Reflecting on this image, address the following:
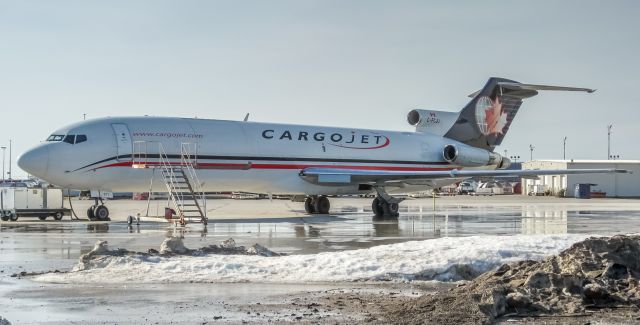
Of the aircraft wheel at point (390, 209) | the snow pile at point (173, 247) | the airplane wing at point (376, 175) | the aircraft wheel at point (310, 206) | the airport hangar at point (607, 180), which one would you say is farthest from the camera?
the airport hangar at point (607, 180)

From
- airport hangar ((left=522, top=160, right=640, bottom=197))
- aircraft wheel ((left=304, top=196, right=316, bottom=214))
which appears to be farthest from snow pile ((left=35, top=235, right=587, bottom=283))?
airport hangar ((left=522, top=160, right=640, bottom=197))

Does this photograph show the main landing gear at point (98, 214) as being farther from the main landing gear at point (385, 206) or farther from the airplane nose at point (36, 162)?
the main landing gear at point (385, 206)

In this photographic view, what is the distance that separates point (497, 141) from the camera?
39.1 metres

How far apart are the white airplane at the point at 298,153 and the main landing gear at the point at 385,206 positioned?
0.04 metres

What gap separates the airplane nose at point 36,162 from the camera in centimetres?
2581

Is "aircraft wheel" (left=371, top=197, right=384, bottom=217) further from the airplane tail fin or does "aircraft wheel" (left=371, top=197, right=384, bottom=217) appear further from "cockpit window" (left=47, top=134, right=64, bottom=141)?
"cockpit window" (left=47, top=134, right=64, bottom=141)

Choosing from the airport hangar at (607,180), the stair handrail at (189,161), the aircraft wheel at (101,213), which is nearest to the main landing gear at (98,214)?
the aircraft wheel at (101,213)

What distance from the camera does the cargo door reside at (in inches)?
1049

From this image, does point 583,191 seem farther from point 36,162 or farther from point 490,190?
point 36,162

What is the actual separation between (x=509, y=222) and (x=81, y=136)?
14041 millimetres

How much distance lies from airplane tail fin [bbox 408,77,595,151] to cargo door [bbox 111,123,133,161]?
15486 mm

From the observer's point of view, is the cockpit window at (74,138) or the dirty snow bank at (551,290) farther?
the cockpit window at (74,138)

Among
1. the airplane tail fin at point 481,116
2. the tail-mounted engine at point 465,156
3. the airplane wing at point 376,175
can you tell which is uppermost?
the airplane tail fin at point 481,116

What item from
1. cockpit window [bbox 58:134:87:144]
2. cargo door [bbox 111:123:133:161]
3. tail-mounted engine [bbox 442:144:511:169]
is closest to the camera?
cockpit window [bbox 58:134:87:144]
